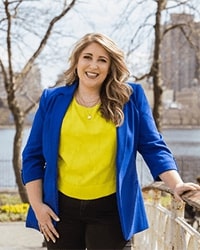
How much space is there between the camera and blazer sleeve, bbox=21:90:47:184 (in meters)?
2.21

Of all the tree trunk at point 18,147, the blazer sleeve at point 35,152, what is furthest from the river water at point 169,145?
the blazer sleeve at point 35,152

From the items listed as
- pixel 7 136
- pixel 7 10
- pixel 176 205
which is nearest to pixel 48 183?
pixel 176 205

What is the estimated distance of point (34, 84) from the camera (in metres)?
14.5

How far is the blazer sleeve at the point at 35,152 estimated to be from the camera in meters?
2.21

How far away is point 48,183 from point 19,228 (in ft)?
20.5

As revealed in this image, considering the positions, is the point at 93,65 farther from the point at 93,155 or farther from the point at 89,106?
the point at 93,155

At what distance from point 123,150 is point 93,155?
11cm

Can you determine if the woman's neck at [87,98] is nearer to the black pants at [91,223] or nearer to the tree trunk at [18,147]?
the black pants at [91,223]

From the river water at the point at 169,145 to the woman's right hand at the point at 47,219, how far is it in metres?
10.1

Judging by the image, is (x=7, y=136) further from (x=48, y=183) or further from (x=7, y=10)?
(x=48, y=183)

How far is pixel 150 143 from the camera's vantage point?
2.18m

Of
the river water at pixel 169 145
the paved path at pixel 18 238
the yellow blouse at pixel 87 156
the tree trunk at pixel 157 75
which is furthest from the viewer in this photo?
the river water at pixel 169 145

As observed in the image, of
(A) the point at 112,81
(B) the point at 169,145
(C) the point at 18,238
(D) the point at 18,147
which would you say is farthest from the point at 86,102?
(B) the point at 169,145

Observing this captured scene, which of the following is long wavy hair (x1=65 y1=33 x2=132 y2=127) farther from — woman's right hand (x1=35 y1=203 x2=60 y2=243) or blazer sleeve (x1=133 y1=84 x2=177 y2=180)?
woman's right hand (x1=35 y1=203 x2=60 y2=243)
